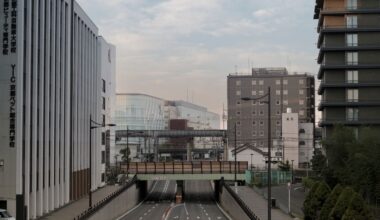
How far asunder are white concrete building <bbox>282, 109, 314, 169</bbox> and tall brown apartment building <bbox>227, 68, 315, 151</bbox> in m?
19.5

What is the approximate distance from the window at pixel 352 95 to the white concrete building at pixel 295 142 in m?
50.7

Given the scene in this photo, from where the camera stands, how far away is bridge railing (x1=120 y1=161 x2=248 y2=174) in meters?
90.5

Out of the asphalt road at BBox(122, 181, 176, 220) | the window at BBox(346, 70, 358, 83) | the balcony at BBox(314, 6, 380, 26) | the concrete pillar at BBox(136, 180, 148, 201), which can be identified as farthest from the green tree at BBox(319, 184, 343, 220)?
the balcony at BBox(314, 6, 380, 26)

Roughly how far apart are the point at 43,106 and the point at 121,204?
2027cm

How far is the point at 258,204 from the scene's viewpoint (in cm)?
6262

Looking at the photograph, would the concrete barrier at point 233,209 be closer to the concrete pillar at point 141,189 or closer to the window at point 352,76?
the concrete pillar at point 141,189

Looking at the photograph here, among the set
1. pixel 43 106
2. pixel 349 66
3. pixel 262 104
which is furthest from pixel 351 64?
pixel 262 104

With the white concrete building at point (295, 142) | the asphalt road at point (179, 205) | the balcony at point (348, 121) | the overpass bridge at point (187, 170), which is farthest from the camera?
the white concrete building at point (295, 142)

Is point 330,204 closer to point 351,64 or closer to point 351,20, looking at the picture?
point 351,64

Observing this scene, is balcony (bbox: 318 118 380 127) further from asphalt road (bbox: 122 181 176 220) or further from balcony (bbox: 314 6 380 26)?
asphalt road (bbox: 122 181 176 220)

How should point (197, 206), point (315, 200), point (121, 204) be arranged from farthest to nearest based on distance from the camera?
point (197, 206) → point (121, 204) → point (315, 200)

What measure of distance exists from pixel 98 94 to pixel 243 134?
82.4 meters

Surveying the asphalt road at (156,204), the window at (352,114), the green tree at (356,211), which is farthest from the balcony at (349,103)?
the green tree at (356,211)

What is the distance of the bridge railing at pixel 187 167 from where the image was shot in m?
90.5
